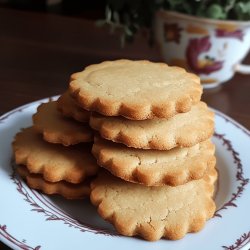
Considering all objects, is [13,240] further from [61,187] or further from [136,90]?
[136,90]

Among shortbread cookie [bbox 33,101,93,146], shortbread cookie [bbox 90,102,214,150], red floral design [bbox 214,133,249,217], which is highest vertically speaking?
shortbread cookie [bbox 90,102,214,150]

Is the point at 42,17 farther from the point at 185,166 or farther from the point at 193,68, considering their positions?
the point at 185,166

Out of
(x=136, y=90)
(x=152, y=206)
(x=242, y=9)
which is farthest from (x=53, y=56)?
(x=152, y=206)

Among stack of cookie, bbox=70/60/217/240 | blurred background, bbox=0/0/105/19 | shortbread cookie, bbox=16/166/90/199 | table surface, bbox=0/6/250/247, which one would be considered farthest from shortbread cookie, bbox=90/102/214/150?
blurred background, bbox=0/0/105/19

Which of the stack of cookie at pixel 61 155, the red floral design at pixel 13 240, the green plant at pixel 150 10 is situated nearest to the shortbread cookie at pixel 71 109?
the stack of cookie at pixel 61 155

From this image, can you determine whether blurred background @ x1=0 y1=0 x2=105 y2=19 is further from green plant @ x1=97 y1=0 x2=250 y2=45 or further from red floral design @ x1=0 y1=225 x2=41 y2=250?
red floral design @ x1=0 y1=225 x2=41 y2=250
